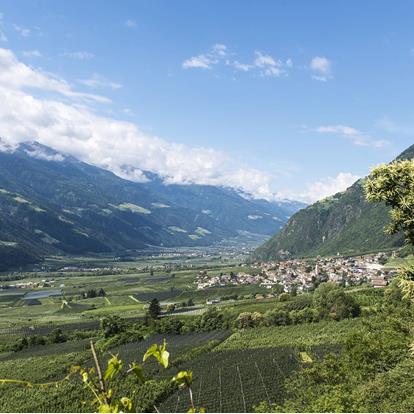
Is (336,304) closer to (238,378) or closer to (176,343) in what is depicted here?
(176,343)

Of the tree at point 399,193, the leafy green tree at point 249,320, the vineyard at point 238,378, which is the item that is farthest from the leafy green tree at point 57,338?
the tree at point 399,193

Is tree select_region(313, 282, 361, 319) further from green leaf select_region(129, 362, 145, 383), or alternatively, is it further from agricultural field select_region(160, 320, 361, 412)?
green leaf select_region(129, 362, 145, 383)

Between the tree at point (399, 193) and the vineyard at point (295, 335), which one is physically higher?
the tree at point (399, 193)

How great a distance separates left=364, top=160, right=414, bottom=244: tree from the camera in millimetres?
16312

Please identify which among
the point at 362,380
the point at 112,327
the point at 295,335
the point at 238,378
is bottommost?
the point at 112,327

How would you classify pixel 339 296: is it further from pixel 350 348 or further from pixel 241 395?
pixel 241 395

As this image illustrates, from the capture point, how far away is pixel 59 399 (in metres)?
64.8

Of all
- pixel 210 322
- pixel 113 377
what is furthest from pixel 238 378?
pixel 113 377

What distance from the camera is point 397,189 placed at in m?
16.7

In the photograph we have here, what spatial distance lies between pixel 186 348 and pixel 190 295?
326ft

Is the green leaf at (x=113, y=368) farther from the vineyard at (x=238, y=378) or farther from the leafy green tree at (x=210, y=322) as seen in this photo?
the leafy green tree at (x=210, y=322)

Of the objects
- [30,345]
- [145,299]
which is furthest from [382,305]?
[145,299]

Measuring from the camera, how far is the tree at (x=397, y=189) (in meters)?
16.3

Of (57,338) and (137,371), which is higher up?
(137,371)
